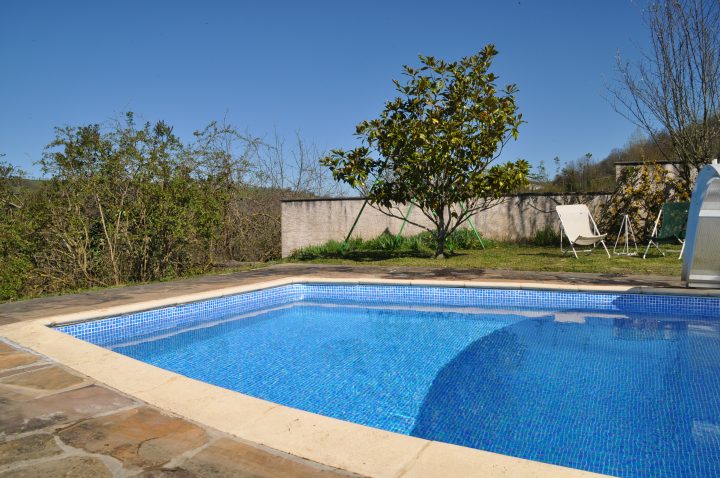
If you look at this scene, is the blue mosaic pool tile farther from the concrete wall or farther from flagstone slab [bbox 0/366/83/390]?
the concrete wall

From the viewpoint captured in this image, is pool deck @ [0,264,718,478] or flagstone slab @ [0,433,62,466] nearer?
pool deck @ [0,264,718,478]

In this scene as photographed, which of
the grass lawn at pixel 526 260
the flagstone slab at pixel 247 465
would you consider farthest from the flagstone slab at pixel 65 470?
the grass lawn at pixel 526 260

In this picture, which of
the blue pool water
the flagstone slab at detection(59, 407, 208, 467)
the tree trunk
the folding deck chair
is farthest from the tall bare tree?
the flagstone slab at detection(59, 407, 208, 467)

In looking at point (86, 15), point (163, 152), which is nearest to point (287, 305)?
point (163, 152)

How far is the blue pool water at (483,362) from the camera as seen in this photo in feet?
8.95

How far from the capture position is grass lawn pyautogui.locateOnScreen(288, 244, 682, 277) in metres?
7.49

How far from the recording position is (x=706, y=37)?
9.59 metres

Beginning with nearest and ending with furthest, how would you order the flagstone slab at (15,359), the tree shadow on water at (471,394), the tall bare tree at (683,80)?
the tree shadow on water at (471,394) < the flagstone slab at (15,359) < the tall bare tree at (683,80)

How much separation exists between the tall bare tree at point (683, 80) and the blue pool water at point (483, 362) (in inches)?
245

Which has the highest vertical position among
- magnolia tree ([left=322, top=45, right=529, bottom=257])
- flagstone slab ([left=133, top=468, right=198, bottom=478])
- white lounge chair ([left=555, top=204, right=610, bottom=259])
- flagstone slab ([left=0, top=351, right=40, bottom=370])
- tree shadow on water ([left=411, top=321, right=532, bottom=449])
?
magnolia tree ([left=322, top=45, right=529, bottom=257])

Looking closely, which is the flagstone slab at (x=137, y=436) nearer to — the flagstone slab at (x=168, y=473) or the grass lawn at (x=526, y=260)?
the flagstone slab at (x=168, y=473)

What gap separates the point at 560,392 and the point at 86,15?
10.1 m

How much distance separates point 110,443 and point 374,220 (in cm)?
1051

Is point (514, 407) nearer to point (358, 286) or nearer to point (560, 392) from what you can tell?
point (560, 392)
